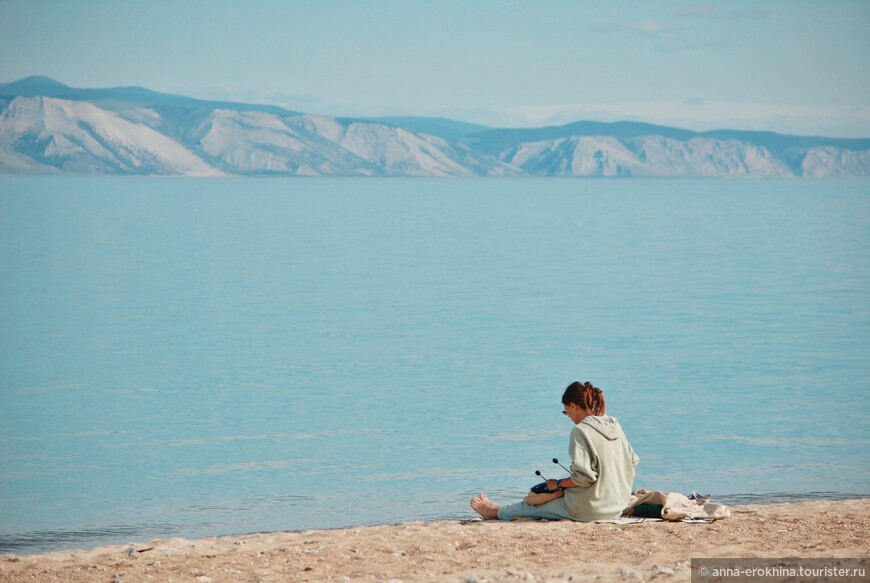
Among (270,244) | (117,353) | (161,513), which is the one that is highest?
(270,244)

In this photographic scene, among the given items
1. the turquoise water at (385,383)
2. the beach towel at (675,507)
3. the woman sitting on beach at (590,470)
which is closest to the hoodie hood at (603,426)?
the woman sitting on beach at (590,470)

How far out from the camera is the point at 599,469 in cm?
770

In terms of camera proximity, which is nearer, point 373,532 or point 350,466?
point 373,532

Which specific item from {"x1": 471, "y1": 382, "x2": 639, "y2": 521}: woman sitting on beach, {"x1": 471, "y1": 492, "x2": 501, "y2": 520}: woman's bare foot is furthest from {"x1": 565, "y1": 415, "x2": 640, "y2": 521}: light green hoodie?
{"x1": 471, "y1": 492, "x2": 501, "y2": 520}: woman's bare foot

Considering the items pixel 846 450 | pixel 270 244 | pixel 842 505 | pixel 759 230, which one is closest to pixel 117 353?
pixel 846 450

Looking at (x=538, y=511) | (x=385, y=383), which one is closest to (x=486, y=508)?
(x=538, y=511)

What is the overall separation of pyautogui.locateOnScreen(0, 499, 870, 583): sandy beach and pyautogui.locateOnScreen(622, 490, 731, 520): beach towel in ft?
0.41

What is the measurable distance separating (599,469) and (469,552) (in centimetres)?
109

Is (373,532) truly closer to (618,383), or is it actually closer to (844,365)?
(618,383)

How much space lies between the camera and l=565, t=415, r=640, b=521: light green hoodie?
755cm

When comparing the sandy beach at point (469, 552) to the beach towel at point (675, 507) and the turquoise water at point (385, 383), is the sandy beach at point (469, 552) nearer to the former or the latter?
the beach towel at point (675, 507)

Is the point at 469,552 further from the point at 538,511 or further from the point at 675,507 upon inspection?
the point at 675,507

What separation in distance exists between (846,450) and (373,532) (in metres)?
6.99

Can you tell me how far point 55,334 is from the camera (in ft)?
73.0
